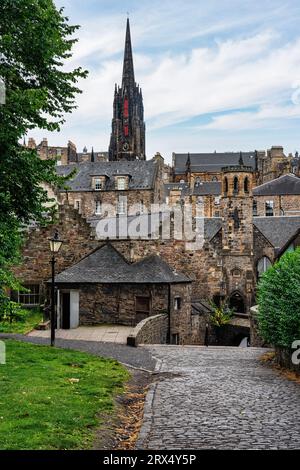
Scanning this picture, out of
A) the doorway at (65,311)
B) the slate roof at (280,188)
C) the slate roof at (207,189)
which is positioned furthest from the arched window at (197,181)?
the doorway at (65,311)

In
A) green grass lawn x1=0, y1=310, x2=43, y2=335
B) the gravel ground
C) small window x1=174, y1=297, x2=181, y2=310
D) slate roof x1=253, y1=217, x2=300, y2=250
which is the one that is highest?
slate roof x1=253, y1=217, x2=300, y2=250

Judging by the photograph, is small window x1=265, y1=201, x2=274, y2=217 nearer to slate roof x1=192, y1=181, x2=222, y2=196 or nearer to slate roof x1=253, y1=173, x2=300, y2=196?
slate roof x1=253, y1=173, x2=300, y2=196

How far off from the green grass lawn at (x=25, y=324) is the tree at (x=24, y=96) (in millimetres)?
8499

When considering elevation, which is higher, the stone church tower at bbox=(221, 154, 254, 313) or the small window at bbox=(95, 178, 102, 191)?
the small window at bbox=(95, 178, 102, 191)

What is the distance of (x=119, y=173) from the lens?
229 ft

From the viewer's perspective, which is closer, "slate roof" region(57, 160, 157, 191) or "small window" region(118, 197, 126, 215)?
"small window" region(118, 197, 126, 215)

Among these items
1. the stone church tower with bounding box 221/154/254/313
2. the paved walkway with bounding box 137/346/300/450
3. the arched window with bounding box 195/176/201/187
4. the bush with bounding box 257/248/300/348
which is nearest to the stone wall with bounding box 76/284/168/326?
the bush with bounding box 257/248/300/348

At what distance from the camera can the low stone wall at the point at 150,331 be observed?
21.9 metres

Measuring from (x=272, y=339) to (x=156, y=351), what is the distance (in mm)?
4768

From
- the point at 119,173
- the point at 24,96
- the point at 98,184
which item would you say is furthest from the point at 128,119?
the point at 24,96

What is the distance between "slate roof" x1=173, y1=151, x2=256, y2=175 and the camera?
119938mm

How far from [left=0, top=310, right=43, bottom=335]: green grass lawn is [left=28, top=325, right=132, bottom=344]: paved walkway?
0.70 metres

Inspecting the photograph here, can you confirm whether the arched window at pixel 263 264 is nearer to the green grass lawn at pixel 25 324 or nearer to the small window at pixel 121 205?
the green grass lawn at pixel 25 324

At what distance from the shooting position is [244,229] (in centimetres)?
4297
